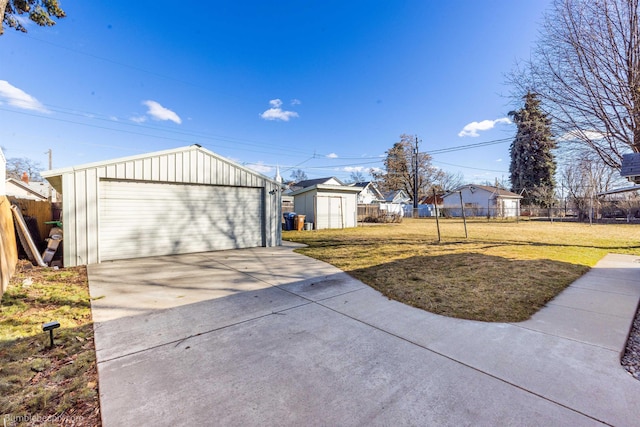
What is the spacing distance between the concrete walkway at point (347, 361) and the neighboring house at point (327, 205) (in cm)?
1120

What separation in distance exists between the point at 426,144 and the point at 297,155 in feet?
52.9

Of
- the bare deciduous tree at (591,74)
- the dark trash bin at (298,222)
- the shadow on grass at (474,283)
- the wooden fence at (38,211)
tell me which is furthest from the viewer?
the dark trash bin at (298,222)

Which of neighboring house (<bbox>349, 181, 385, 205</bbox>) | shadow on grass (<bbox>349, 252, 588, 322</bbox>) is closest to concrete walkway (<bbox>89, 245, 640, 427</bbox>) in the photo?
shadow on grass (<bbox>349, 252, 588, 322</bbox>)

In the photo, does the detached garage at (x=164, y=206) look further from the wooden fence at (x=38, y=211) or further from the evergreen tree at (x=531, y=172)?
the evergreen tree at (x=531, y=172)

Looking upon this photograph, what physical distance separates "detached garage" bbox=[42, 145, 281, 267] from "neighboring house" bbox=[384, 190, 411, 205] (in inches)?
1206

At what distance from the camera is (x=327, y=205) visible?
15.9 meters

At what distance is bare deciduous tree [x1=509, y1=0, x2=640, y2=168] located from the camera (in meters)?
5.54

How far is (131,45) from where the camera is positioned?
12703 mm

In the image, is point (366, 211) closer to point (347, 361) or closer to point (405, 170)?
point (405, 170)

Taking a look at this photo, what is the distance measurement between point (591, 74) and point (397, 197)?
33.2 meters

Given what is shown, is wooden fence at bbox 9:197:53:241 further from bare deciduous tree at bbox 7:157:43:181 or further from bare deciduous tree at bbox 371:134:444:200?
bare deciduous tree at bbox 7:157:43:181

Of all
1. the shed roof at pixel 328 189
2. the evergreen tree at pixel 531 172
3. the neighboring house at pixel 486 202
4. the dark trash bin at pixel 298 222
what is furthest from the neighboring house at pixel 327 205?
the evergreen tree at pixel 531 172

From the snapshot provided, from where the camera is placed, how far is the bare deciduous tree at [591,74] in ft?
18.2

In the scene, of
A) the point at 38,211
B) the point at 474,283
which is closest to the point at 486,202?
the point at 474,283
